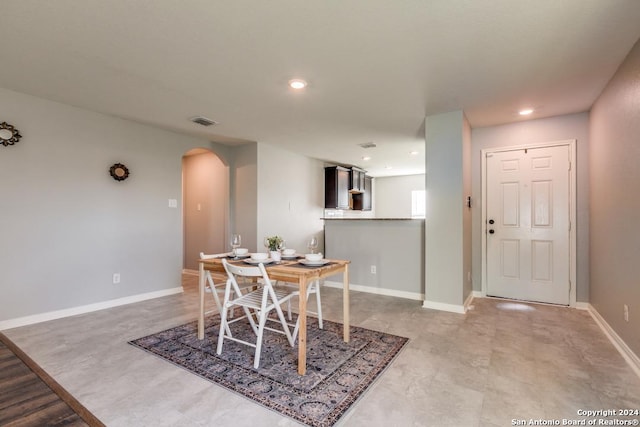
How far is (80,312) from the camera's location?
3494 mm

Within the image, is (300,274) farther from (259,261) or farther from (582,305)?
(582,305)

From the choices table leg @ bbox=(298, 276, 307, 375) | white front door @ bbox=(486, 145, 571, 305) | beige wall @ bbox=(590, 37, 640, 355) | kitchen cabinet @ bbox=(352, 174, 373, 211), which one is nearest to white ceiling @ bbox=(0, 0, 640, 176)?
beige wall @ bbox=(590, 37, 640, 355)

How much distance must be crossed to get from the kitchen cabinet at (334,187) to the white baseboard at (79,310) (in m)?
3.58

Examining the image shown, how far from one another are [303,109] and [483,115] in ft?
6.99

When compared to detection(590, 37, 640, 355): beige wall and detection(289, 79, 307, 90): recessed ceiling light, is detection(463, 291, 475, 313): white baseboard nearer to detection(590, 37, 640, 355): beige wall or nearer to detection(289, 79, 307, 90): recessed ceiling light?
detection(590, 37, 640, 355): beige wall

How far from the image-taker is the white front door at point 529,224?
12.5 ft

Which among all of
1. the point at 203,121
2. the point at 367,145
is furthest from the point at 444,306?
the point at 203,121

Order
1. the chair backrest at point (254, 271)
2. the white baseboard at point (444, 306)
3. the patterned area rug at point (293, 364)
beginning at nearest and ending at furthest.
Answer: the patterned area rug at point (293, 364) → the chair backrest at point (254, 271) → the white baseboard at point (444, 306)

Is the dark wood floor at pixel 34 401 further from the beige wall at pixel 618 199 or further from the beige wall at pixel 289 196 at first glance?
the beige wall at pixel 618 199

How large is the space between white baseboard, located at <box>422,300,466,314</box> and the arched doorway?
336cm

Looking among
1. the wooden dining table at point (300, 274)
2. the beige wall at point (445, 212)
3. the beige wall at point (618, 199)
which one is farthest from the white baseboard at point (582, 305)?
the wooden dining table at point (300, 274)

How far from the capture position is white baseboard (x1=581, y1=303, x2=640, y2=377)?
2.20 meters

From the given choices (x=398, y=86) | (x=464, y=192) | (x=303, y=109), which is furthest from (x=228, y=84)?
(x=464, y=192)

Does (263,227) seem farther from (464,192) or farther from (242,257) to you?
(464,192)
